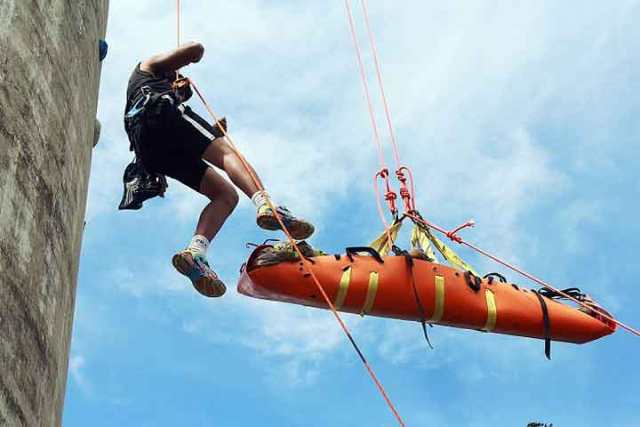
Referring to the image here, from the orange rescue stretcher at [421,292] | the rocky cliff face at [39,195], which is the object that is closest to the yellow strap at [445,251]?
the orange rescue stretcher at [421,292]

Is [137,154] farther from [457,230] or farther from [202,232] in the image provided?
[457,230]

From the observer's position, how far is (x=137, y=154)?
843cm

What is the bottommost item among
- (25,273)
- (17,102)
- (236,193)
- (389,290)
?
(25,273)

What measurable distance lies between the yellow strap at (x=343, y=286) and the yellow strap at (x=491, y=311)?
123cm

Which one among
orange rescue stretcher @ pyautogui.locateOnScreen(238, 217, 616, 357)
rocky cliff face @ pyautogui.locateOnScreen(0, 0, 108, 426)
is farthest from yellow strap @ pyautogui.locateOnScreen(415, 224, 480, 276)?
rocky cliff face @ pyautogui.locateOnScreen(0, 0, 108, 426)

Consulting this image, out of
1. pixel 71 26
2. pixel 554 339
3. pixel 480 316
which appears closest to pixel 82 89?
pixel 71 26

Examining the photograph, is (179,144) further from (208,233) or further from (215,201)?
(208,233)

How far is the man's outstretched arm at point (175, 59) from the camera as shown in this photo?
8.23m

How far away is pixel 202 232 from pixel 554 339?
297 cm

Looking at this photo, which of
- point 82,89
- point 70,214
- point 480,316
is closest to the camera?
point 70,214

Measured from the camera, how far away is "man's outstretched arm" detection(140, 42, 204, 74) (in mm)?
8234

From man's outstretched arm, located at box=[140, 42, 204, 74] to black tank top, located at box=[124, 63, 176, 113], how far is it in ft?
0.15

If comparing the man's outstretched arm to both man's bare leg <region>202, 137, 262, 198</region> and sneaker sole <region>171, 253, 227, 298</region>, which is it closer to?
man's bare leg <region>202, 137, 262, 198</region>

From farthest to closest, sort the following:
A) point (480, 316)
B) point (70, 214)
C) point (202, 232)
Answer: point (480, 316) < point (202, 232) < point (70, 214)
